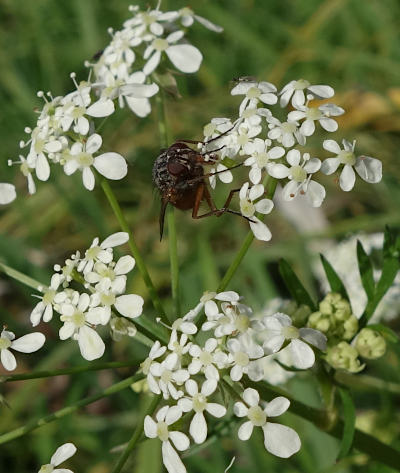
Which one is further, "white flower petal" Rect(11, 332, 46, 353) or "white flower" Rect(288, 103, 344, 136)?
"white flower" Rect(288, 103, 344, 136)

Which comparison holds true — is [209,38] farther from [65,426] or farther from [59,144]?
[59,144]

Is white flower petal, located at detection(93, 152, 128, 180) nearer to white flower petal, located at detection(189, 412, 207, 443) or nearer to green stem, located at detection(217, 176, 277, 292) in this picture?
green stem, located at detection(217, 176, 277, 292)

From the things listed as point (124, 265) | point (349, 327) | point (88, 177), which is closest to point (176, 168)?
point (88, 177)

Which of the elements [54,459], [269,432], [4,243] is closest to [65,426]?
[4,243]

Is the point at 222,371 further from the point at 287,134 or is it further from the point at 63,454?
the point at 287,134

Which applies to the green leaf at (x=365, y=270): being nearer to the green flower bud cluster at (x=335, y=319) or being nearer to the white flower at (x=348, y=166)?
the green flower bud cluster at (x=335, y=319)

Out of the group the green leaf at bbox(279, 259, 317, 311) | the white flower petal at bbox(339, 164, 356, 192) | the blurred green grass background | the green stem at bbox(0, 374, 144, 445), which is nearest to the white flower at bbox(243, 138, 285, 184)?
the white flower petal at bbox(339, 164, 356, 192)


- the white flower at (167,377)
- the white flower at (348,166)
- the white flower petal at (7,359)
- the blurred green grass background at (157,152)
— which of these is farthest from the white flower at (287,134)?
the blurred green grass background at (157,152)
